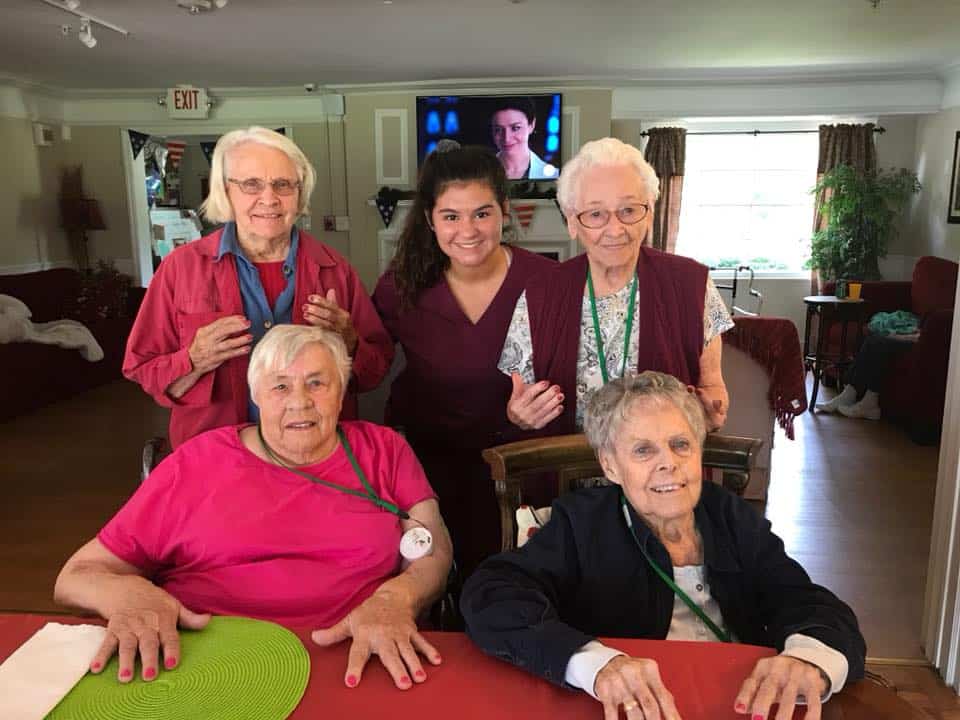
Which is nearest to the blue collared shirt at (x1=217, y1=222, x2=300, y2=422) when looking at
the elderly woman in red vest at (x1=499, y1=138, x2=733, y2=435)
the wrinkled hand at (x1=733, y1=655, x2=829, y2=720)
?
the elderly woman in red vest at (x1=499, y1=138, x2=733, y2=435)

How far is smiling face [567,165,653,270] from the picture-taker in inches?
62.4

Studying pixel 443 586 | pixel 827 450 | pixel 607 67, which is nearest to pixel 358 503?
pixel 443 586

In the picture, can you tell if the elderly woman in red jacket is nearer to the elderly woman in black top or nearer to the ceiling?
the elderly woman in black top

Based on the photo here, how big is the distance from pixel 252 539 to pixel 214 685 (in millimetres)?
471

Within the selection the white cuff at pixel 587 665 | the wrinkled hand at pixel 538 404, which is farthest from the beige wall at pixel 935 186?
the white cuff at pixel 587 665

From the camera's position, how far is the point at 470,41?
5.52m

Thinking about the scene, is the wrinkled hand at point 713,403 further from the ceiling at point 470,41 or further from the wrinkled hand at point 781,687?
the ceiling at point 470,41

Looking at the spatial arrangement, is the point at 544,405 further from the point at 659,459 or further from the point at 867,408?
the point at 867,408

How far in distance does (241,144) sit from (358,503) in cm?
95

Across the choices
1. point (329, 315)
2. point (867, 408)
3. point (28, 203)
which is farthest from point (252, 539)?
point (28, 203)

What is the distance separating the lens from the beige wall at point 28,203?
697 centimetres

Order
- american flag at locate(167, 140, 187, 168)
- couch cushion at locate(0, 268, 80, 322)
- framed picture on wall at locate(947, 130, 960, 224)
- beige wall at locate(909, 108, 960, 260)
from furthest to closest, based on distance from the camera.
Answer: american flag at locate(167, 140, 187, 168) → beige wall at locate(909, 108, 960, 260) → framed picture on wall at locate(947, 130, 960, 224) → couch cushion at locate(0, 268, 80, 322)

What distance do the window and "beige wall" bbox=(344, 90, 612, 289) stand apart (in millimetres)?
1432

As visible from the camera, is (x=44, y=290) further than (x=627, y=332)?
Yes
